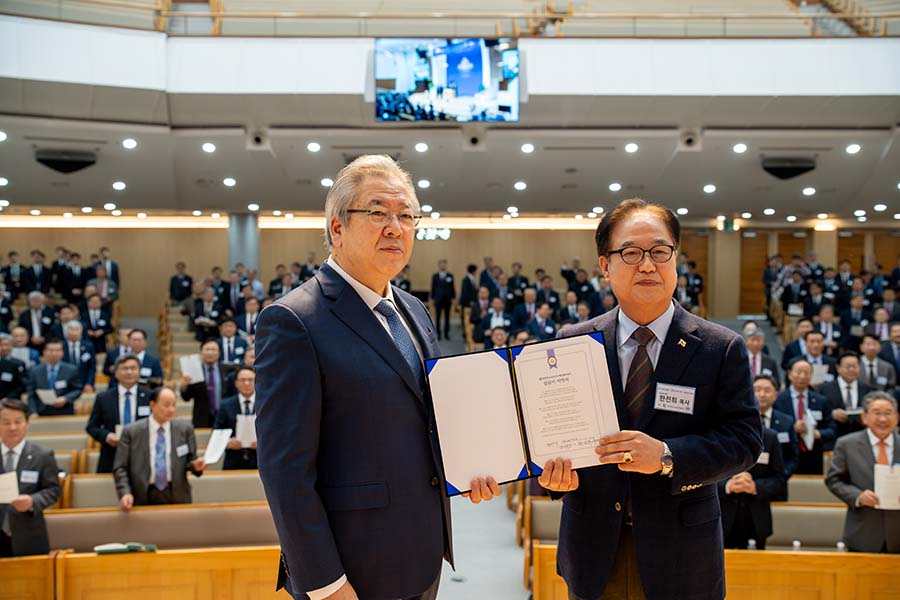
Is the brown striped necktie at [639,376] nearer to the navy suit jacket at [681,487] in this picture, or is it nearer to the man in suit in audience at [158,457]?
the navy suit jacket at [681,487]

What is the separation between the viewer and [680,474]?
1824 mm

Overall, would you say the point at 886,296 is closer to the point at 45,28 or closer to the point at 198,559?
the point at 198,559

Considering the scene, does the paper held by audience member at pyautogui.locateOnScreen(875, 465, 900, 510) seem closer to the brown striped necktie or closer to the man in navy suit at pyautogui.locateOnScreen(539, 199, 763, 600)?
the man in navy suit at pyautogui.locateOnScreen(539, 199, 763, 600)

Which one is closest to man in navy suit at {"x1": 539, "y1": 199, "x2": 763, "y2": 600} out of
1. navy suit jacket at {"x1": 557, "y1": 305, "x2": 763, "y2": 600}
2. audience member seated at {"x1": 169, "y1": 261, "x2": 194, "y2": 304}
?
navy suit jacket at {"x1": 557, "y1": 305, "x2": 763, "y2": 600}

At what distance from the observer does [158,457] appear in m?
4.87

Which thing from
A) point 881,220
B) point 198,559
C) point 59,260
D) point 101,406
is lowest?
point 198,559

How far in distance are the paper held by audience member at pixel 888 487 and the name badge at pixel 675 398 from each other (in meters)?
2.62

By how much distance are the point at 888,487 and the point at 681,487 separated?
2.71m

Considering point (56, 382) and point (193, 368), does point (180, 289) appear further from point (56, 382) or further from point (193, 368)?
point (193, 368)

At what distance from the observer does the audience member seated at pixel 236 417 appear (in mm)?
5684

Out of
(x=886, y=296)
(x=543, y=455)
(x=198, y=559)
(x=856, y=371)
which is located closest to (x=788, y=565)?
(x=543, y=455)

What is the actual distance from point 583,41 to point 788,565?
863 centimetres

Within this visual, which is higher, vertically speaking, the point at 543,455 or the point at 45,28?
the point at 45,28

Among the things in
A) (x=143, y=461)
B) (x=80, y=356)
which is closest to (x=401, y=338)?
(x=143, y=461)
